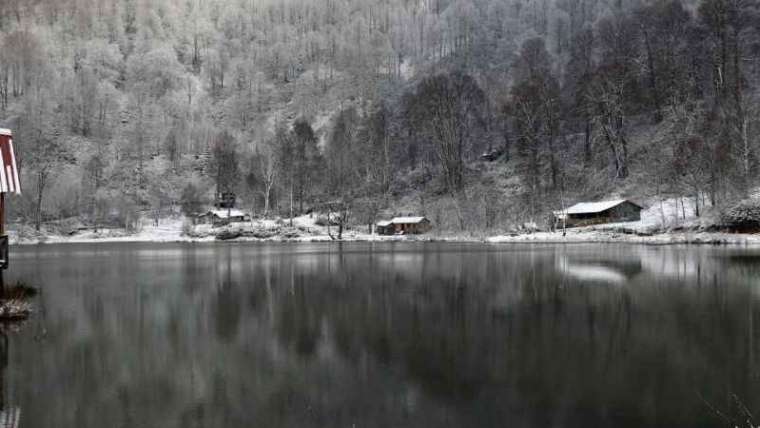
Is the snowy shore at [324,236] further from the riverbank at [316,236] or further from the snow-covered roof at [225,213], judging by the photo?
the snow-covered roof at [225,213]

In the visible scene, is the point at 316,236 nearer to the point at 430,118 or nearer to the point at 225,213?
the point at 225,213

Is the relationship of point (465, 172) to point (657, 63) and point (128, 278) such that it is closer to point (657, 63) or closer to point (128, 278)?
point (657, 63)

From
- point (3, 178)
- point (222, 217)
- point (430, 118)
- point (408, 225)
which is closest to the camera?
point (3, 178)

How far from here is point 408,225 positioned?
87.1 meters

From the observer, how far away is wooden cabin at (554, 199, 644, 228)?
7244cm

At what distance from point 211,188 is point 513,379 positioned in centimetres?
12057

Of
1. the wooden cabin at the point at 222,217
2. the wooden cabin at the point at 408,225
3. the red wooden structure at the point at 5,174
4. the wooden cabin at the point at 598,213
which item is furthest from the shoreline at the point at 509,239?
the red wooden structure at the point at 5,174

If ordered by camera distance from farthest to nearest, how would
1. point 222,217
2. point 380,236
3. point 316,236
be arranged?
point 222,217
point 316,236
point 380,236

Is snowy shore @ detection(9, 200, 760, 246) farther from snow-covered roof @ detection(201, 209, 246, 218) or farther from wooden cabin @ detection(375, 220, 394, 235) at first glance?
snow-covered roof @ detection(201, 209, 246, 218)

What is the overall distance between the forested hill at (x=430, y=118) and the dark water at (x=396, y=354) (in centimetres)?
4601

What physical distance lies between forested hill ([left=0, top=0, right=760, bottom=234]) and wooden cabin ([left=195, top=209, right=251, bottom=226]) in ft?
15.4

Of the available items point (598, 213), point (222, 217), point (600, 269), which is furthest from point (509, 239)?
point (222, 217)

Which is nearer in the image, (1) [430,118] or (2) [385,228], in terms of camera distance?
(2) [385,228]

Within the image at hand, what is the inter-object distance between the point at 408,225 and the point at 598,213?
26854mm
